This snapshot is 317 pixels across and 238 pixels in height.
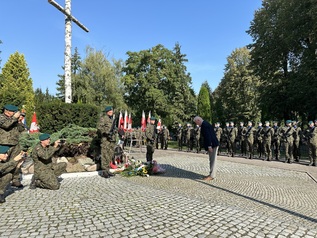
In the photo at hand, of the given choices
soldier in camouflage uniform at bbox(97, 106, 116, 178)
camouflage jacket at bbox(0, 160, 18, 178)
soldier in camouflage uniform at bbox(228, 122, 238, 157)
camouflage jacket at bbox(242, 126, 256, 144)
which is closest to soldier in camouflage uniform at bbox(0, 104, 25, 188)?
camouflage jacket at bbox(0, 160, 18, 178)

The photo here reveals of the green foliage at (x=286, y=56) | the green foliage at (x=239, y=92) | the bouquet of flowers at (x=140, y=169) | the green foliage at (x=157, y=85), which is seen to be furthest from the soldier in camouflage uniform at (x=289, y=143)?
the green foliage at (x=239, y=92)

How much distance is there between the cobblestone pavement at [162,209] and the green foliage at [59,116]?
9.04 ft

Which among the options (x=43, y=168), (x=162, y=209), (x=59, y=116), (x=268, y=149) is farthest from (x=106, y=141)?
(x=268, y=149)

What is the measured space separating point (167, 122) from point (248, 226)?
30.7 meters

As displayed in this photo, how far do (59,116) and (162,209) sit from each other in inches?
266

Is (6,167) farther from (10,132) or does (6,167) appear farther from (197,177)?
(197,177)

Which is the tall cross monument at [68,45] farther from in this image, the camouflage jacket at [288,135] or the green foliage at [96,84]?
the green foliage at [96,84]

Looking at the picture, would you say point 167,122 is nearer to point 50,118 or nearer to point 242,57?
point 242,57

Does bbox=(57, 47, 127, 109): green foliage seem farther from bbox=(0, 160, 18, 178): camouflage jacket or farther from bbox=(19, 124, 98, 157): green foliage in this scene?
bbox=(0, 160, 18, 178): camouflage jacket

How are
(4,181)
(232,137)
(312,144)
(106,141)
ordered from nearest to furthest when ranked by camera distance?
(4,181)
(106,141)
(312,144)
(232,137)

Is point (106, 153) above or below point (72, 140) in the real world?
below

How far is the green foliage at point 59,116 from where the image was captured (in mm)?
10133

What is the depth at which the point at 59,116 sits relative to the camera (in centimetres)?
1029

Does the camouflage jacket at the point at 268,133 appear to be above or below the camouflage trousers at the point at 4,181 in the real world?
above
